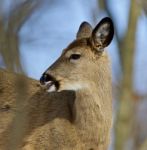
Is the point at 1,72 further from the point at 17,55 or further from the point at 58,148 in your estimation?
the point at 17,55

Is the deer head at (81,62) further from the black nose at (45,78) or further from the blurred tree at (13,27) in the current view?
the blurred tree at (13,27)

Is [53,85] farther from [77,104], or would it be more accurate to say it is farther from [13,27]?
[13,27]

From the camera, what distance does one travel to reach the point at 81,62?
293 inches

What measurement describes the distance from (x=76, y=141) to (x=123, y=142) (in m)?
0.72

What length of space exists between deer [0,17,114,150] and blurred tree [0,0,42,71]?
2.13 m

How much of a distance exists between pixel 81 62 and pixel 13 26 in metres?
2.92

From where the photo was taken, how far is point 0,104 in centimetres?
776

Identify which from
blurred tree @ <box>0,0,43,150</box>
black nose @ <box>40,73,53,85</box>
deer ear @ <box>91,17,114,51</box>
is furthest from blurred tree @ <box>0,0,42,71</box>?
deer ear @ <box>91,17,114,51</box>

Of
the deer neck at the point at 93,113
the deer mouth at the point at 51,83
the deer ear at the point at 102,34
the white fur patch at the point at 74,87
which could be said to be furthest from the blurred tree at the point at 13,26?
the deer ear at the point at 102,34

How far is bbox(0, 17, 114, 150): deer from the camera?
23.7 feet

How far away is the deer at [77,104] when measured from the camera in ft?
23.7

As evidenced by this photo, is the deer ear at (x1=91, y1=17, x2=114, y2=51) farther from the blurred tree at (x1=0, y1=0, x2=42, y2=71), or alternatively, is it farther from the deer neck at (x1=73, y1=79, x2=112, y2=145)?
the blurred tree at (x1=0, y1=0, x2=42, y2=71)

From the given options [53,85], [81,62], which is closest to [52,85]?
[53,85]

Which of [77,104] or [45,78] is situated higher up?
[45,78]
